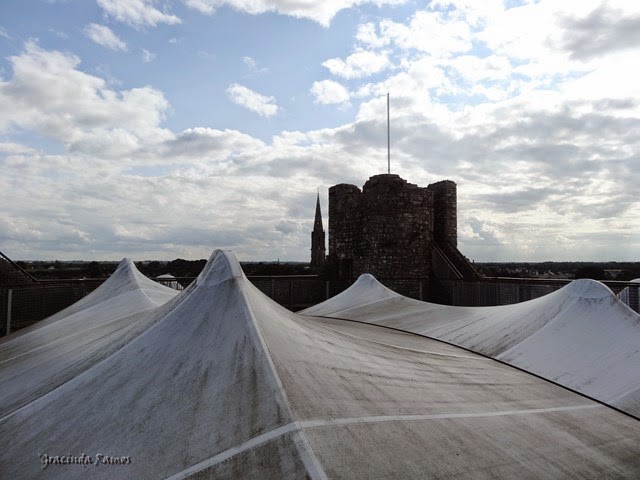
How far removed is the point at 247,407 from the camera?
7.74 feet

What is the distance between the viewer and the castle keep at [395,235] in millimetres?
16328

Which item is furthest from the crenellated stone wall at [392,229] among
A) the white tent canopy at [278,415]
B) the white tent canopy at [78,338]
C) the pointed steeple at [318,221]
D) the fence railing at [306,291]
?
the pointed steeple at [318,221]

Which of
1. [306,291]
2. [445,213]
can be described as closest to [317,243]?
[445,213]

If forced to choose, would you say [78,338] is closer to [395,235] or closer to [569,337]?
[569,337]

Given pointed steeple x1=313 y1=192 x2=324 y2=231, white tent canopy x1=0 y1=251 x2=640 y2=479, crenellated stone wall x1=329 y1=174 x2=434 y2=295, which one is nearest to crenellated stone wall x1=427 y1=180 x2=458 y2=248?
crenellated stone wall x1=329 y1=174 x2=434 y2=295

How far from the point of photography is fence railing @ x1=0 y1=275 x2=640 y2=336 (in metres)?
9.01

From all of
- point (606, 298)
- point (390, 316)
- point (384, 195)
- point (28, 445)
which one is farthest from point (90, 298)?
point (384, 195)

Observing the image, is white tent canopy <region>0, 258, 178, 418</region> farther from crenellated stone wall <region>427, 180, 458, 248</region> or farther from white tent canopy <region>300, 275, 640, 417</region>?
crenellated stone wall <region>427, 180, 458, 248</region>

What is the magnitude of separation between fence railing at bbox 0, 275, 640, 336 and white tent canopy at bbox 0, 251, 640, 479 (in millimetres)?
5905

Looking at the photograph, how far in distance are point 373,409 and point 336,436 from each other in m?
0.50

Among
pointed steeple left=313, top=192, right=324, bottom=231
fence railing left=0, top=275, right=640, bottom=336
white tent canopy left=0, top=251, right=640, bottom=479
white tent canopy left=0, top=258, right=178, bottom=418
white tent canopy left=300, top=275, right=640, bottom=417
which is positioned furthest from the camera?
pointed steeple left=313, top=192, right=324, bottom=231

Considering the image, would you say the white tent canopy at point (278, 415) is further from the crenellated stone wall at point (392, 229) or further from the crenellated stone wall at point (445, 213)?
the crenellated stone wall at point (445, 213)

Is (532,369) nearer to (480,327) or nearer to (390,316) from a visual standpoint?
(480,327)

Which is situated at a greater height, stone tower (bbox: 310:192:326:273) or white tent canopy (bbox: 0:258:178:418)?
stone tower (bbox: 310:192:326:273)
